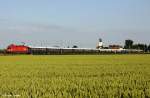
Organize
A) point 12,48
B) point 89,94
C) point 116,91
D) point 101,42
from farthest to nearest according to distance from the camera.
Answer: point 101,42, point 12,48, point 116,91, point 89,94

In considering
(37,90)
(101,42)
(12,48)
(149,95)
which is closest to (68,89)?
(37,90)

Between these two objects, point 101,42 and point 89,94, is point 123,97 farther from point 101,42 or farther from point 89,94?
point 101,42

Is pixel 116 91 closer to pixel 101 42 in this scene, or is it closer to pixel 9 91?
pixel 9 91

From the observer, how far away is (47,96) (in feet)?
30.8

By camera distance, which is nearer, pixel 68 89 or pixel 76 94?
pixel 76 94

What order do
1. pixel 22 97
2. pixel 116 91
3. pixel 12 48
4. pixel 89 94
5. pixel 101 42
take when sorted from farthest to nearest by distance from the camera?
pixel 101 42 → pixel 12 48 → pixel 116 91 → pixel 89 94 → pixel 22 97

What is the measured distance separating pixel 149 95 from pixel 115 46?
616 feet

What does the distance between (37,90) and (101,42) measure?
18510cm

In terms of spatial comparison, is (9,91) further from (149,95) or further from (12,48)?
(12,48)

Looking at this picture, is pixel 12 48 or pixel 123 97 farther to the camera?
pixel 12 48

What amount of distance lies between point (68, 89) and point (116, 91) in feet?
4.50

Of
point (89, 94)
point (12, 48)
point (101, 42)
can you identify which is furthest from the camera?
point (101, 42)

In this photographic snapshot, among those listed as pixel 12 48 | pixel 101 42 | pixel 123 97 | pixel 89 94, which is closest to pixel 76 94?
pixel 89 94

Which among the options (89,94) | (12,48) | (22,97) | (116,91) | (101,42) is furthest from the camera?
(101,42)
